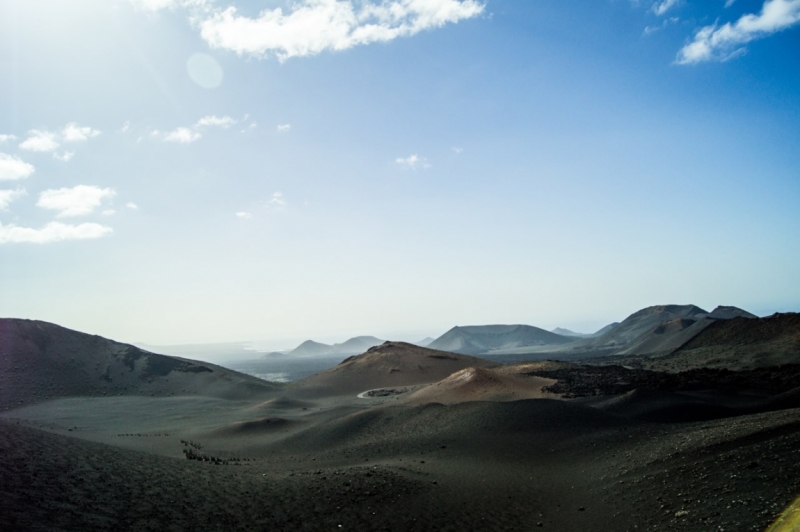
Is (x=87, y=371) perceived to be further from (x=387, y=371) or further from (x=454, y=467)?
(x=454, y=467)

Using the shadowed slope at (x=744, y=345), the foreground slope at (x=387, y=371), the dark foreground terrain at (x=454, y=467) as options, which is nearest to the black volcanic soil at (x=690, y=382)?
the dark foreground terrain at (x=454, y=467)

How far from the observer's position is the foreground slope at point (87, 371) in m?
46.1

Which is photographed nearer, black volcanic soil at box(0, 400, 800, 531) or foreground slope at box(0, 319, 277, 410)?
black volcanic soil at box(0, 400, 800, 531)

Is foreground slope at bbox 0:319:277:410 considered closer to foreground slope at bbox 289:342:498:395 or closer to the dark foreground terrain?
foreground slope at bbox 289:342:498:395

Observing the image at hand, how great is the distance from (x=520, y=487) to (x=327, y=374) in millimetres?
53424

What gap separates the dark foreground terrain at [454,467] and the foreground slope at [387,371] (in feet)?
89.5

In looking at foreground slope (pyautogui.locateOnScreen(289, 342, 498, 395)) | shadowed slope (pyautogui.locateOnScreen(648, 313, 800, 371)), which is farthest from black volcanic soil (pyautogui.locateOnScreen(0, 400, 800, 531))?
foreground slope (pyautogui.locateOnScreen(289, 342, 498, 395))

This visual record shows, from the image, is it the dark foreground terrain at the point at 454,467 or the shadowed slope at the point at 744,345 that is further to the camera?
the shadowed slope at the point at 744,345

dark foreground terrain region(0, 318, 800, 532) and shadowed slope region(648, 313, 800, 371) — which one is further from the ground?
shadowed slope region(648, 313, 800, 371)

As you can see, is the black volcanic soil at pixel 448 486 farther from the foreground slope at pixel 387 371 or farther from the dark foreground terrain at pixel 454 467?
the foreground slope at pixel 387 371

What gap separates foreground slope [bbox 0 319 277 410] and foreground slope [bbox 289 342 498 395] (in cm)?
733

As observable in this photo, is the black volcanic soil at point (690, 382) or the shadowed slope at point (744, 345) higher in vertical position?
the shadowed slope at point (744, 345)

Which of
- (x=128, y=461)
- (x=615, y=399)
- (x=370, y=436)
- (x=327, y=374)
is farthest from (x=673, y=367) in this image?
(x=128, y=461)

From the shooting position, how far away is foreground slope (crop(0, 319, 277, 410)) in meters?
46.1
